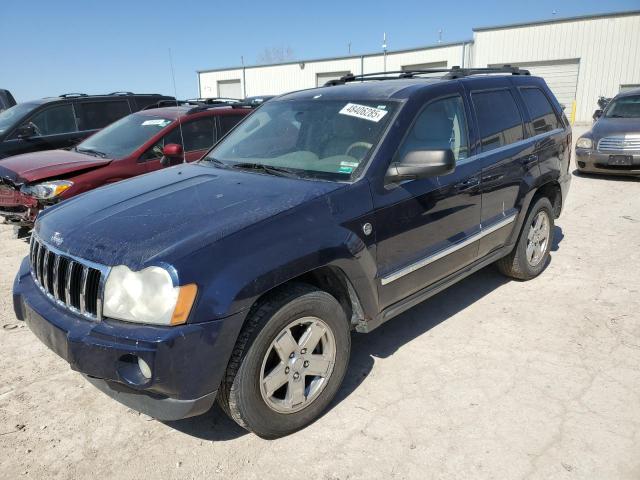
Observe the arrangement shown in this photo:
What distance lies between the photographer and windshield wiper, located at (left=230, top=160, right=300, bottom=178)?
125 inches

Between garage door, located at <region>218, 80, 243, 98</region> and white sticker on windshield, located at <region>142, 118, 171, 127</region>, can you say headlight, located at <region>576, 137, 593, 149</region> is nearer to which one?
white sticker on windshield, located at <region>142, 118, 171, 127</region>

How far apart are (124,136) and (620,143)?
8.53m

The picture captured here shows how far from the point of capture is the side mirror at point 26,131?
7922mm

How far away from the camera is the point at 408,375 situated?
10.8 feet

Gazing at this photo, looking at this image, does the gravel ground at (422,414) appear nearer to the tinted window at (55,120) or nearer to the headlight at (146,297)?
the headlight at (146,297)

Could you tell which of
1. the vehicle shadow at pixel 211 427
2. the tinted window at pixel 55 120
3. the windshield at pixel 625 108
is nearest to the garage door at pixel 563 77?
the windshield at pixel 625 108

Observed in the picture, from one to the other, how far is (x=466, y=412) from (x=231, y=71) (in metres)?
40.2

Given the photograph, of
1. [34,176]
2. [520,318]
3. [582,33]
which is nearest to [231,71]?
[582,33]

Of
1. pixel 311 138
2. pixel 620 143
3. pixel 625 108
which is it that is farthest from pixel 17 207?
pixel 625 108

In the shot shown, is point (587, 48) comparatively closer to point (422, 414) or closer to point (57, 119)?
point (57, 119)

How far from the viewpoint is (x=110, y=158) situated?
6.07 m

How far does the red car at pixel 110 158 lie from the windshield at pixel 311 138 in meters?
1.64

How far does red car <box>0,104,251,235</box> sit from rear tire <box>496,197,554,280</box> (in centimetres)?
340

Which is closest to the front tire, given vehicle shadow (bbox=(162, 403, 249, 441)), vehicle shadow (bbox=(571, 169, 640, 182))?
vehicle shadow (bbox=(162, 403, 249, 441))
